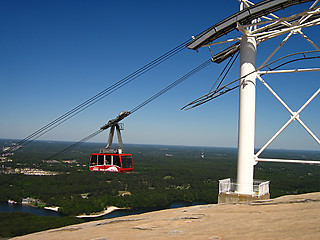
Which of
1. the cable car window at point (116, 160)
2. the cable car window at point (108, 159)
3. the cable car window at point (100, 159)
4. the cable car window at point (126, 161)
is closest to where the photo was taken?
the cable car window at point (116, 160)

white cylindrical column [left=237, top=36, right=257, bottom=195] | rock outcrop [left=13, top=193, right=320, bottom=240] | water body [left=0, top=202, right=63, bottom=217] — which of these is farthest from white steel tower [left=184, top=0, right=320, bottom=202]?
water body [left=0, top=202, right=63, bottom=217]

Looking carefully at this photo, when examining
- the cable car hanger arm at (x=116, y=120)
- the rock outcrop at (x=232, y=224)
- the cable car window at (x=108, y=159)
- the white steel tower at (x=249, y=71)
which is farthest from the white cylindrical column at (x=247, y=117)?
the cable car window at (x=108, y=159)

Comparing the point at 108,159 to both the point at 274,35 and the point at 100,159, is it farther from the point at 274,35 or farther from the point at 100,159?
the point at 274,35

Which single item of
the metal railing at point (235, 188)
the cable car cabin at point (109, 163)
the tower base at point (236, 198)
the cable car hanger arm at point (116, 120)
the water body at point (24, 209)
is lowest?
the water body at point (24, 209)

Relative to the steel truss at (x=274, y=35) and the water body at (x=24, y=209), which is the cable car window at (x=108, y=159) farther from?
the water body at (x=24, y=209)

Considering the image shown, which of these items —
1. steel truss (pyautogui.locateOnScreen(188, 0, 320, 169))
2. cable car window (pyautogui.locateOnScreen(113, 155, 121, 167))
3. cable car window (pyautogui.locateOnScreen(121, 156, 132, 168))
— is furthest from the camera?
cable car window (pyautogui.locateOnScreen(121, 156, 132, 168))

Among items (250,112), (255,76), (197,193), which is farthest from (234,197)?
(197,193)

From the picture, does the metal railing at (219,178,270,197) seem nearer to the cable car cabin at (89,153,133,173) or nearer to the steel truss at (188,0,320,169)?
the steel truss at (188,0,320,169)
